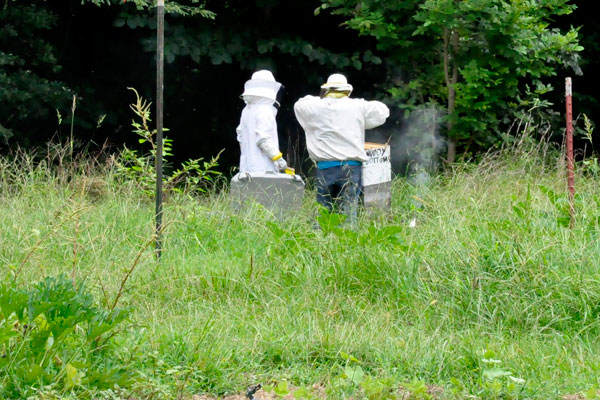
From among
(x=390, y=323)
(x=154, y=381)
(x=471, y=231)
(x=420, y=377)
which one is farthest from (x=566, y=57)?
(x=154, y=381)

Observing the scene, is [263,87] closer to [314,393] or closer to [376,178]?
[376,178]

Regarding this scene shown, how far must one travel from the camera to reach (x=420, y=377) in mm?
4414

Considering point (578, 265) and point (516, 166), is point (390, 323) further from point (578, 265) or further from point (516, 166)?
point (516, 166)

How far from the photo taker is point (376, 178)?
26.9 ft

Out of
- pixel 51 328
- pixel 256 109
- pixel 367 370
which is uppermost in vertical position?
pixel 256 109

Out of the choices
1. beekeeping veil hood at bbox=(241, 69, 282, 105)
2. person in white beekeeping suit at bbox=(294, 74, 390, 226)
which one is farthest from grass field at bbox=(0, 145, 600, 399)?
beekeeping veil hood at bbox=(241, 69, 282, 105)

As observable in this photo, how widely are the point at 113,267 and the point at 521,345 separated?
108 inches

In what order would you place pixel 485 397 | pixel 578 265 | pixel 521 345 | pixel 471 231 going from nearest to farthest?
1. pixel 485 397
2. pixel 521 345
3. pixel 578 265
4. pixel 471 231

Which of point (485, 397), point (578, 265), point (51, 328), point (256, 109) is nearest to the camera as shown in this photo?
point (51, 328)

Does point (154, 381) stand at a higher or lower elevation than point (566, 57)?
lower

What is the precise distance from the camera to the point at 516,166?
8.79 m

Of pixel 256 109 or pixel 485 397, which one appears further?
pixel 256 109

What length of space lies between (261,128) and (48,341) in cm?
472

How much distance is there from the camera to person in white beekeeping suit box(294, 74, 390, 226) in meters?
7.98
